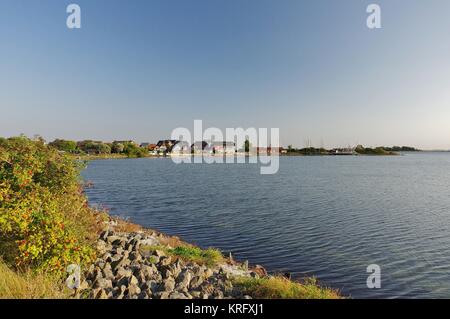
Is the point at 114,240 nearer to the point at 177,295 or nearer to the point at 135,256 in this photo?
the point at 135,256

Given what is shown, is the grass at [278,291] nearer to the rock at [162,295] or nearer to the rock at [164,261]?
the rock at [162,295]

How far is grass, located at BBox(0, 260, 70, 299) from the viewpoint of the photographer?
25.6 feet

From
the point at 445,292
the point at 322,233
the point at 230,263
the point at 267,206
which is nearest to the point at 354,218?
the point at 322,233

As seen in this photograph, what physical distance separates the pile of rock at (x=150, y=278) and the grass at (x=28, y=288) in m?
0.98

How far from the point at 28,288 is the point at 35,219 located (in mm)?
2375

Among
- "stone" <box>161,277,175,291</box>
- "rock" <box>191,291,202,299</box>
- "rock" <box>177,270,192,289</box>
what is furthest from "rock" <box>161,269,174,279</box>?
"rock" <box>191,291,202,299</box>

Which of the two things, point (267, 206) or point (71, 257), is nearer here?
point (71, 257)

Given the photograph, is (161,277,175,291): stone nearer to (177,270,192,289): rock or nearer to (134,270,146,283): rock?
(177,270,192,289): rock

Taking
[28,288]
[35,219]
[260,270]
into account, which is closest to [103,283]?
[28,288]

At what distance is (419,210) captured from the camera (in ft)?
107

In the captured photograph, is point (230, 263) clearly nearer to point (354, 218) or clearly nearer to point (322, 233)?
point (322, 233)
